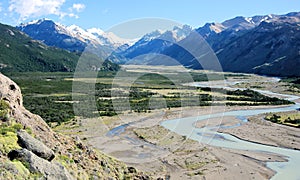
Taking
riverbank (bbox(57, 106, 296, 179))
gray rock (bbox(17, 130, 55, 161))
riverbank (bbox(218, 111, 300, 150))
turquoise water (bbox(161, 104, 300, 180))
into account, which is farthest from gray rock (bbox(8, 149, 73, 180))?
riverbank (bbox(218, 111, 300, 150))

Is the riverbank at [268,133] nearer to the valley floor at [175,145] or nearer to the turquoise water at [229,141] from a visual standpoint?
the valley floor at [175,145]

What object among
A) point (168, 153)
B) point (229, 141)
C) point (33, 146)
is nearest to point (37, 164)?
point (33, 146)

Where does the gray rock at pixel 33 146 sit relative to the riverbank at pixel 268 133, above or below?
above

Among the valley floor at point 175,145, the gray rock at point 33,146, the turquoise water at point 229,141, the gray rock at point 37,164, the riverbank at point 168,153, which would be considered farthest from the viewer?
the turquoise water at point 229,141

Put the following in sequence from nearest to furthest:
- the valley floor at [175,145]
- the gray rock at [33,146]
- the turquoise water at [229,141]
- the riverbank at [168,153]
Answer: the gray rock at [33,146]
the riverbank at [168,153]
the valley floor at [175,145]
the turquoise water at [229,141]

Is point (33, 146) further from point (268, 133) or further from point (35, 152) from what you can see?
point (268, 133)

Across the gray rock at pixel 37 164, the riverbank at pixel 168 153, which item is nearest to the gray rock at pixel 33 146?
the gray rock at pixel 37 164

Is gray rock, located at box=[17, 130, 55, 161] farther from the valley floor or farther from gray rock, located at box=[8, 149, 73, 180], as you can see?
the valley floor
